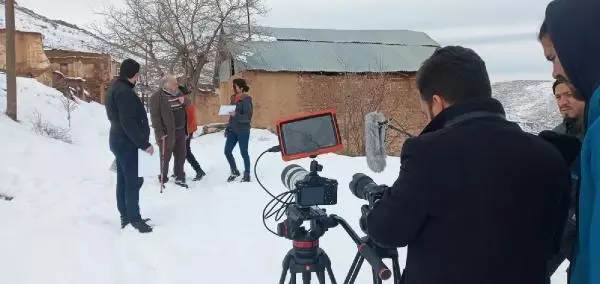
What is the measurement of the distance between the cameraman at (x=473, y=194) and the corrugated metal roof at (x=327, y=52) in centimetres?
2057

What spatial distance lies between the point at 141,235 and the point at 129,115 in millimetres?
1215

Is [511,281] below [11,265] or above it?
above

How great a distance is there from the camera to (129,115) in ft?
16.9

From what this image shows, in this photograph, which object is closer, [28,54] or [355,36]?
[28,54]

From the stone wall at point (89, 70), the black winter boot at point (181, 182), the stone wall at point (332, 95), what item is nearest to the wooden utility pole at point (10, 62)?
the black winter boot at point (181, 182)

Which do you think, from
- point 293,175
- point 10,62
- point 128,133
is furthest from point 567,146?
point 10,62

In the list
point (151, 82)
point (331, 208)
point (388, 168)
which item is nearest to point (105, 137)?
point (151, 82)

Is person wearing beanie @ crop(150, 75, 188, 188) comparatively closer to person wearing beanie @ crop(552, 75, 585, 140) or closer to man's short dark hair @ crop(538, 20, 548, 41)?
person wearing beanie @ crop(552, 75, 585, 140)

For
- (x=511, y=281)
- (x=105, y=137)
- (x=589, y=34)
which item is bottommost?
(x=105, y=137)

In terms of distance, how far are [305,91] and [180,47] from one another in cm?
562

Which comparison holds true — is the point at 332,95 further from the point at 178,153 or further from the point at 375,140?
the point at 375,140

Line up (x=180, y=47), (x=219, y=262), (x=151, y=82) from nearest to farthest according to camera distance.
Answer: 1. (x=219, y=262)
2. (x=180, y=47)
3. (x=151, y=82)

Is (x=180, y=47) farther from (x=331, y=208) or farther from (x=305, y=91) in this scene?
(x=331, y=208)

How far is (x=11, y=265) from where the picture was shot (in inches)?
162
